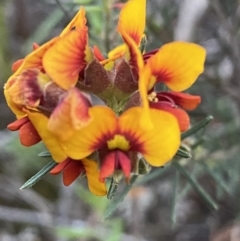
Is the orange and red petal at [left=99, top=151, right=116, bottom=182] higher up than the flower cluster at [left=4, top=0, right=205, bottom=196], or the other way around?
the flower cluster at [left=4, top=0, right=205, bottom=196]

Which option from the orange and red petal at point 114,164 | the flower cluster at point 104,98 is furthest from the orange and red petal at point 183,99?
the orange and red petal at point 114,164

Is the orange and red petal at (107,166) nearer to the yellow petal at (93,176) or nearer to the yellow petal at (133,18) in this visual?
the yellow petal at (93,176)

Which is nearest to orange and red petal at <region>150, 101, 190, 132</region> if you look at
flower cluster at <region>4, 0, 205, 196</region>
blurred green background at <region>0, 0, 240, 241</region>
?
flower cluster at <region>4, 0, 205, 196</region>

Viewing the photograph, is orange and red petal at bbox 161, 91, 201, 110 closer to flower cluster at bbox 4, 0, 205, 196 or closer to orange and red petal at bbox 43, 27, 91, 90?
flower cluster at bbox 4, 0, 205, 196

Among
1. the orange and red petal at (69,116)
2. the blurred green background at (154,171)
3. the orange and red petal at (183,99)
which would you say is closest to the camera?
the orange and red petal at (69,116)

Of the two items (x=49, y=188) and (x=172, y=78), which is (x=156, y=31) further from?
(x=49, y=188)

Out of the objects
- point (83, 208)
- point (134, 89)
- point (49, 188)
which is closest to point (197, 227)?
point (83, 208)

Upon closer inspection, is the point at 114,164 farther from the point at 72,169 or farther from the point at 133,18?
the point at 133,18
